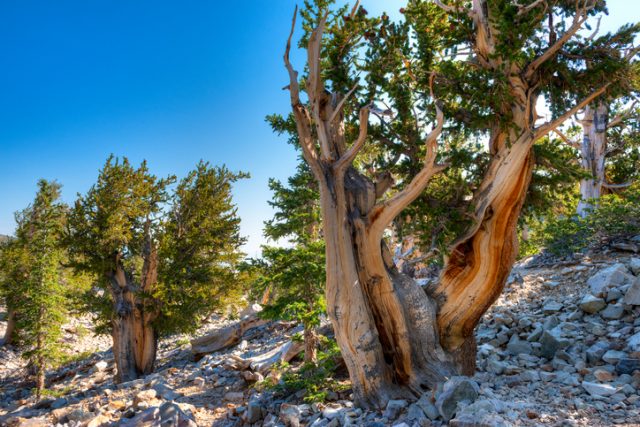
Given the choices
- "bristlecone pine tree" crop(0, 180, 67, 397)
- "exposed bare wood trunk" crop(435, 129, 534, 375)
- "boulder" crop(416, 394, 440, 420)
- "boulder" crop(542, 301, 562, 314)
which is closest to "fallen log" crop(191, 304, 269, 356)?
"bristlecone pine tree" crop(0, 180, 67, 397)

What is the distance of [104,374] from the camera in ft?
41.8

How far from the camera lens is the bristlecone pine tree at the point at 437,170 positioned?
4848 millimetres

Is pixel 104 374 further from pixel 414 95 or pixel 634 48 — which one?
pixel 634 48

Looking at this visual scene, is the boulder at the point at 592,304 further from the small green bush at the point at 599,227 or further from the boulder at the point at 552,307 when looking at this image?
the small green bush at the point at 599,227

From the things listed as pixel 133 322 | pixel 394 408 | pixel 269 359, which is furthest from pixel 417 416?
pixel 133 322

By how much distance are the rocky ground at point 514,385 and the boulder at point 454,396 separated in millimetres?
10

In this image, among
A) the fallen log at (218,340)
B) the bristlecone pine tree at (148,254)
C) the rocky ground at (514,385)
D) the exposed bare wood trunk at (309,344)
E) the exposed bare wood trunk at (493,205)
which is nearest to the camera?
the rocky ground at (514,385)

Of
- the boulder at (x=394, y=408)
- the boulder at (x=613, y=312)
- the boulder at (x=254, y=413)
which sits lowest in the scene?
the boulder at (x=254, y=413)

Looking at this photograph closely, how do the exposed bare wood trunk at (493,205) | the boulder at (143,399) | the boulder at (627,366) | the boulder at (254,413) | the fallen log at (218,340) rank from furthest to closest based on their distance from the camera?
the fallen log at (218,340)
the boulder at (143,399)
the boulder at (254,413)
the exposed bare wood trunk at (493,205)
the boulder at (627,366)

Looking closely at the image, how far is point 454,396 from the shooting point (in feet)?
12.5

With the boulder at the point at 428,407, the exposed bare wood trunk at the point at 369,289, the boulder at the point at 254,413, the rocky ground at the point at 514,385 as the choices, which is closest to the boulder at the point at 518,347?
the rocky ground at the point at 514,385

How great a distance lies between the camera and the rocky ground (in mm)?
3738

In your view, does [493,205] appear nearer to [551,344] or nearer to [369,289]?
[369,289]

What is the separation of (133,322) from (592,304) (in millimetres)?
12137
